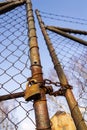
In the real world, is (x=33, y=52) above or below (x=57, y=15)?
above

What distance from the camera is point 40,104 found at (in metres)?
1.35

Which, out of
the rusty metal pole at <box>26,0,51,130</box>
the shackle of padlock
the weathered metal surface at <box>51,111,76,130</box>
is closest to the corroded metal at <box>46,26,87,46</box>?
the rusty metal pole at <box>26,0,51,130</box>

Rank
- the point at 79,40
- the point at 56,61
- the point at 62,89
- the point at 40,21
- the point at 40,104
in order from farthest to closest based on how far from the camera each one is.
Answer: the point at 40,21 → the point at 79,40 → the point at 56,61 → the point at 62,89 → the point at 40,104

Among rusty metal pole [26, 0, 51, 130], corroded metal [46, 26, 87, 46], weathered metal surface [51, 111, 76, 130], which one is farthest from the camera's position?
weathered metal surface [51, 111, 76, 130]

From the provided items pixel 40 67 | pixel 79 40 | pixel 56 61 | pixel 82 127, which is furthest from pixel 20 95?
pixel 79 40

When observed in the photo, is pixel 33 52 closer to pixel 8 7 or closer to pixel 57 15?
pixel 8 7

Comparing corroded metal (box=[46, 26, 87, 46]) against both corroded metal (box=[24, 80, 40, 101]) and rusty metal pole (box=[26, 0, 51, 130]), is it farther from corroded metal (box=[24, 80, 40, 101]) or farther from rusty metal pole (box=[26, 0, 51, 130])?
corroded metal (box=[24, 80, 40, 101])

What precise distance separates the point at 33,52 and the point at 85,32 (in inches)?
94.9

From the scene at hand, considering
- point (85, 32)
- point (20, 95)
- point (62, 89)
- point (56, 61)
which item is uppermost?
point (20, 95)

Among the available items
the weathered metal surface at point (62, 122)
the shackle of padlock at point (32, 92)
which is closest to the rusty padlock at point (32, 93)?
the shackle of padlock at point (32, 92)

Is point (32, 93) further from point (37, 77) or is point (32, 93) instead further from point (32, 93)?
point (37, 77)

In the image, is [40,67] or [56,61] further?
[56,61]

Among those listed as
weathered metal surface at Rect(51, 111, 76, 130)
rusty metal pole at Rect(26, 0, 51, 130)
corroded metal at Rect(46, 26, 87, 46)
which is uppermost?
rusty metal pole at Rect(26, 0, 51, 130)

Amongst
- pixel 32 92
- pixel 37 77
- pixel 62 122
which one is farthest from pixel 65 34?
pixel 62 122
